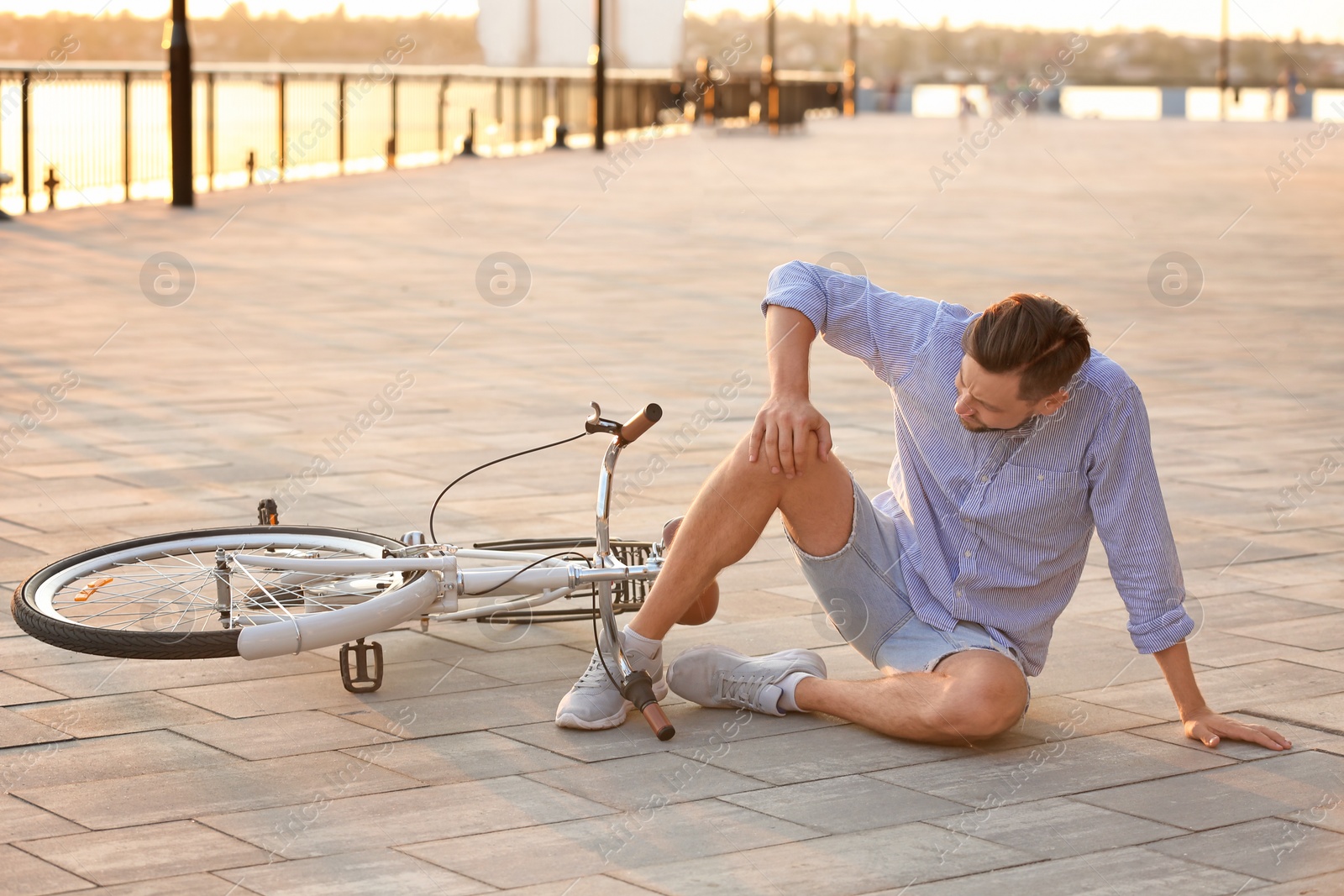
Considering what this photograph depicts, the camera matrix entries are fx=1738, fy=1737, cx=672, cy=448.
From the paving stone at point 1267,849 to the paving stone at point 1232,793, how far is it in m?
0.05

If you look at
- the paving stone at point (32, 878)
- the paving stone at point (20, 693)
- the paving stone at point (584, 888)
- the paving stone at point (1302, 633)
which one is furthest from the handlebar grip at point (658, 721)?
the paving stone at point (1302, 633)

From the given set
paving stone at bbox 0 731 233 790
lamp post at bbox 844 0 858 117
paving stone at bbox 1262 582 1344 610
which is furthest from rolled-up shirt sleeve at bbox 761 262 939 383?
lamp post at bbox 844 0 858 117

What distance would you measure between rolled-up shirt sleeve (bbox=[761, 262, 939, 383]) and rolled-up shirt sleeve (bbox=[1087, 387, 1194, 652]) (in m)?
0.46

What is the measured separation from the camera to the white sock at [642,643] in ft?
12.8

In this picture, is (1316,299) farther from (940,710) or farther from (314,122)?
(314,122)

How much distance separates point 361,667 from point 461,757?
0.50 m

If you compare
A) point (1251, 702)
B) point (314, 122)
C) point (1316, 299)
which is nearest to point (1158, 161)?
point (314, 122)

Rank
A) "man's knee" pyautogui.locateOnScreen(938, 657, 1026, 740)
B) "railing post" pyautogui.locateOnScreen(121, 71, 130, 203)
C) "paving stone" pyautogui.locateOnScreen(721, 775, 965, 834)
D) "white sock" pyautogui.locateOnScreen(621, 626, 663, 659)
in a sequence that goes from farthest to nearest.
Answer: "railing post" pyautogui.locateOnScreen(121, 71, 130, 203) → "white sock" pyautogui.locateOnScreen(621, 626, 663, 659) → "man's knee" pyautogui.locateOnScreen(938, 657, 1026, 740) → "paving stone" pyautogui.locateOnScreen(721, 775, 965, 834)

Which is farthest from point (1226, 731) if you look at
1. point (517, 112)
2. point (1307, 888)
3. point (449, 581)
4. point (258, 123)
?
point (517, 112)

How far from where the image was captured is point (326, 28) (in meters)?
41.0

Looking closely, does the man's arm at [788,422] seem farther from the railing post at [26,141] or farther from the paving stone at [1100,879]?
the railing post at [26,141]

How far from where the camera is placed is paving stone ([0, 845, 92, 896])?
116 inches

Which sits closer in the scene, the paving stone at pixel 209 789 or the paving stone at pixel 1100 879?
the paving stone at pixel 1100 879

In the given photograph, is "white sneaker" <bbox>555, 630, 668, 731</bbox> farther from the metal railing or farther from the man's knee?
the metal railing
